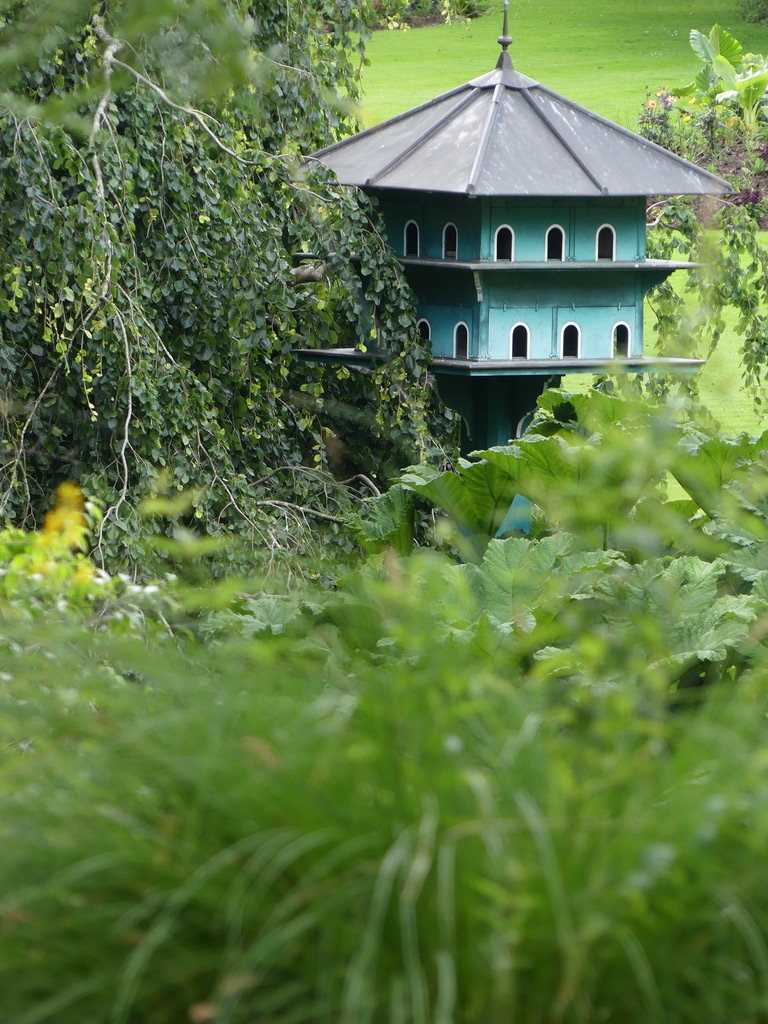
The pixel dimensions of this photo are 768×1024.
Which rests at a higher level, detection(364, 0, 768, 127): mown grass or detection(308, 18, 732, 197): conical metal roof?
detection(308, 18, 732, 197): conical metal roof

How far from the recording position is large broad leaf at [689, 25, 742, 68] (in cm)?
910

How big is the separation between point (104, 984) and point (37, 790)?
227mm

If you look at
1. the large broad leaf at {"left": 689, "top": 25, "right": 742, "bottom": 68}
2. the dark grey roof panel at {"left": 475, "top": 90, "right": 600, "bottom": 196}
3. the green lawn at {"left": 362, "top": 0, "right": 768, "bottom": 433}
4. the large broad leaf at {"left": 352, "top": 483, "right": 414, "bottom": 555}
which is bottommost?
the large broad leaf at {"left": 352, "top": 483, "right": 414, "bottom": 555}

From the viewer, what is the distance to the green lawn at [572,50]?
1795 centimetres

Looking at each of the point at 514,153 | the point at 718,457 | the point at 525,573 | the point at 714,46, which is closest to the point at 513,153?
the point at 514,153

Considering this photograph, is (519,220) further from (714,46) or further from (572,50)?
(572,50)

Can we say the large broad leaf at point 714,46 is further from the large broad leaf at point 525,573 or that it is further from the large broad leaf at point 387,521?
the large broad leaf at point 525,573

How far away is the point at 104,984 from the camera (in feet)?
3.30

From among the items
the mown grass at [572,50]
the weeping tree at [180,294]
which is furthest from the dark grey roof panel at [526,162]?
the mown grass at [572,50]

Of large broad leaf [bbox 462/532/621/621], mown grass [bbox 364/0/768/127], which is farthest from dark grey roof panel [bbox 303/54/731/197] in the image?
mown grass [bbox 364/0/768/127]

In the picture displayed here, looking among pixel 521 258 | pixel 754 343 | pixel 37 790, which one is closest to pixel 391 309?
→ pixel 521 258

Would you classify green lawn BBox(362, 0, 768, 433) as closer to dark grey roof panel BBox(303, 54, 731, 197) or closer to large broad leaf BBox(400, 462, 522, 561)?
dark grey roof panel BBox(303, 54, 731, 197)

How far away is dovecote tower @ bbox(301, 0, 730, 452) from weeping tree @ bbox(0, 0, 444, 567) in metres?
0.20

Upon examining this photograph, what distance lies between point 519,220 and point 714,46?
5.45 metres
